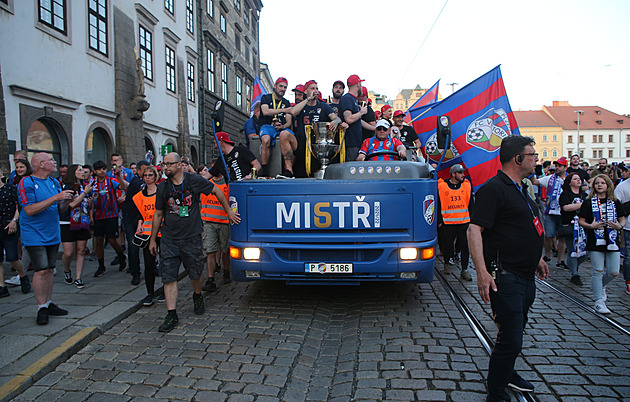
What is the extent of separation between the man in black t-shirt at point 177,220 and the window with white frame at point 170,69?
54.2ft

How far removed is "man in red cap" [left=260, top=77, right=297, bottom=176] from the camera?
6.15 metres

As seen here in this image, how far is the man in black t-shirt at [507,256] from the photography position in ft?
9.64

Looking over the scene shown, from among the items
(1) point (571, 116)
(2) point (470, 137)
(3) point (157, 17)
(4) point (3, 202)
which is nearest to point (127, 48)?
(3) point (157, 17)

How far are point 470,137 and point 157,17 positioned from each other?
51.3 feet

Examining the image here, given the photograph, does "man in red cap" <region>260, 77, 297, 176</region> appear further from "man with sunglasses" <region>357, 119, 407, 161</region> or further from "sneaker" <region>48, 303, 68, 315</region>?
"sneaker" <region>48, 303, 68, 315</region>

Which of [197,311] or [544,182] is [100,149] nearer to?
[197,311]

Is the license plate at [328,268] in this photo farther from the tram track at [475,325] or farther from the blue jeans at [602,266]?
the blue jeans at [602,266]

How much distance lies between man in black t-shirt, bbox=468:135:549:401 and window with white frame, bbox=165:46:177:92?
19378 mm

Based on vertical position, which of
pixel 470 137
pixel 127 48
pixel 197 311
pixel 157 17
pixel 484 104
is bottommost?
pixel 197 311

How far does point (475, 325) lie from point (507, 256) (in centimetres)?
196

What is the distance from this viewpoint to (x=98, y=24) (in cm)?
1398

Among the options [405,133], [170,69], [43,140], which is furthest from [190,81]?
[405,133]

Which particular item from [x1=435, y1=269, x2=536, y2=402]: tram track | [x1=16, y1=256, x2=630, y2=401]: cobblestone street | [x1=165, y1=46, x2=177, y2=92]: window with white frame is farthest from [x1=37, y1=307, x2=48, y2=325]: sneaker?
[x1=165, y1=46, x2=177, y2=92]: window with white frame

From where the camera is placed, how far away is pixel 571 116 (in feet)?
263
